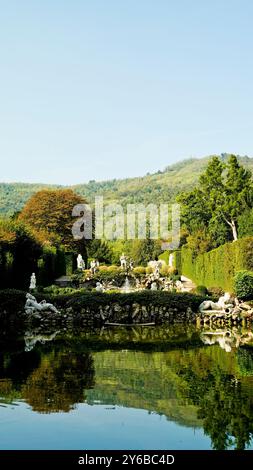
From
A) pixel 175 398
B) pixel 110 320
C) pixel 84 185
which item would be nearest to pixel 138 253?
pixel 110 320

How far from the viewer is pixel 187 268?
122 feet

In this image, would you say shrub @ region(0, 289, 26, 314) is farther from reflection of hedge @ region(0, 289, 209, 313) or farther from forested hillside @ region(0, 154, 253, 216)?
forested hillside @ region(0, 154, 253, 216)

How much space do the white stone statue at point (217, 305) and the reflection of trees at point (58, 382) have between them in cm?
757

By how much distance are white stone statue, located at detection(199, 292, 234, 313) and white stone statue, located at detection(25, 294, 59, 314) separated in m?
4.46

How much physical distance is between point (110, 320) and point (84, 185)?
8975cm

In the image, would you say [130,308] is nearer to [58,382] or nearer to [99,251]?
[58,382]

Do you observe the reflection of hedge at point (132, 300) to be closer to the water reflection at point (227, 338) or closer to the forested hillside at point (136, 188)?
the water reflection at point (227, 338)

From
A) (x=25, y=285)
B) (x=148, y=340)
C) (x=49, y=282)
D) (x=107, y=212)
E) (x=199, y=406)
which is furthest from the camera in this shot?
(x=107, y=212)

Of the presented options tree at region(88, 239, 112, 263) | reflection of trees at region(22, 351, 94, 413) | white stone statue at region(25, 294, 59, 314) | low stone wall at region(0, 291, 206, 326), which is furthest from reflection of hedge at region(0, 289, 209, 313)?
tree at region(88, 239, 112, 263)

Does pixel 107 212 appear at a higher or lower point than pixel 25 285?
higher

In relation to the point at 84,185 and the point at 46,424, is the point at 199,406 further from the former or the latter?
the point at 84,185

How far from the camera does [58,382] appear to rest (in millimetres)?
8766

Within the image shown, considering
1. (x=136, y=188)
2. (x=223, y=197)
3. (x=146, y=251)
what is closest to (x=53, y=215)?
(x=146, y=251)

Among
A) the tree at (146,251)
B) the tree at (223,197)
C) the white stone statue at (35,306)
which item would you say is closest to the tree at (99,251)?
the tree at (146,251)
